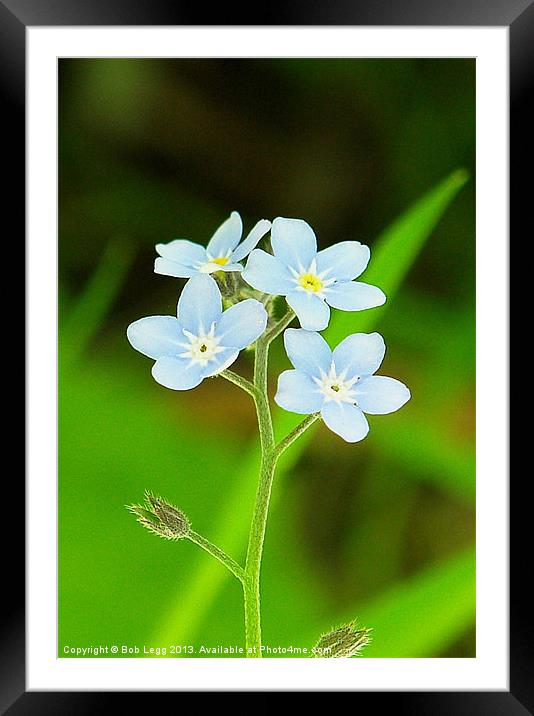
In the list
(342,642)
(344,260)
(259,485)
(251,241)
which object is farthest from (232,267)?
(342,642)

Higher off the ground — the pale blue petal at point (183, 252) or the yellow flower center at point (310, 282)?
the pale blue petal at point (183, 252)

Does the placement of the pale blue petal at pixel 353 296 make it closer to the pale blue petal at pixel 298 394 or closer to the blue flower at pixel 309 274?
the blue flower at pixel 309 274

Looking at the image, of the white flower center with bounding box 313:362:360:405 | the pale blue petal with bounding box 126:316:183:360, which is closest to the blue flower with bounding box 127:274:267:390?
the pale blue petal with bounding box 126:316:183:360

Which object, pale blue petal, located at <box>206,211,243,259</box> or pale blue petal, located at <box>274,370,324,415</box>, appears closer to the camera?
pale blue petal, located at <box>274,370,324,415</box>

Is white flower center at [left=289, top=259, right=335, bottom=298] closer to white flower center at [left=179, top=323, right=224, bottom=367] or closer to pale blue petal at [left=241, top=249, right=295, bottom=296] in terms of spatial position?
pale blue petal at [left=241, top=249, right=295, bottom=296]

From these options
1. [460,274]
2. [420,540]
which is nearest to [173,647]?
[420,540]

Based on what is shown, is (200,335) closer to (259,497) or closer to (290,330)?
(290,330)

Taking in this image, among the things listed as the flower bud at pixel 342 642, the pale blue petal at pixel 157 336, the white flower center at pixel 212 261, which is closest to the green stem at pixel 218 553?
the flower bud at pixel 342 642
